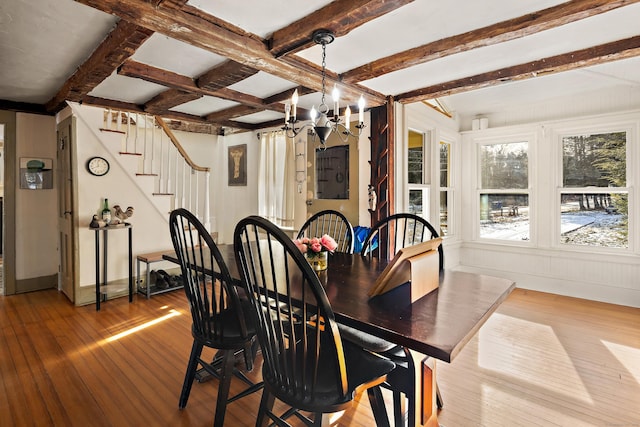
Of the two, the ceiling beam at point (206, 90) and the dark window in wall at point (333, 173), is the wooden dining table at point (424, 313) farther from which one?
the dark window in wall at point (333, 173)

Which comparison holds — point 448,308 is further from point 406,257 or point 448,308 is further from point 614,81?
point 614,81

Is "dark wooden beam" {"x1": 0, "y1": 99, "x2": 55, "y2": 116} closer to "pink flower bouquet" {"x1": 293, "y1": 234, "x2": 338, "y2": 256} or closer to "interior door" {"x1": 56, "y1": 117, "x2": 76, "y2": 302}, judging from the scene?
"interior door" {"x1": 56, "y1": 117, "x2": 76, "y2": 302}

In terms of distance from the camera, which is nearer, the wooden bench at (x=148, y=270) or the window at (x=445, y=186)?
the wooden bench at (x=148, y=270)

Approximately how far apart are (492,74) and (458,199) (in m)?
2.23

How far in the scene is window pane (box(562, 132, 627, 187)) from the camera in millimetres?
3943

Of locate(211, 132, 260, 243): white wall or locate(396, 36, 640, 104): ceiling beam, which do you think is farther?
locate(211, 132, 260, 243): white wall

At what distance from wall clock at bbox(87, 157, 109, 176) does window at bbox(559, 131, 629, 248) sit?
547 cm

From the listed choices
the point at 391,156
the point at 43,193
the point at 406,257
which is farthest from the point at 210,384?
the point at 43,193

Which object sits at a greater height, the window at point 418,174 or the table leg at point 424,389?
the window at point 418,174

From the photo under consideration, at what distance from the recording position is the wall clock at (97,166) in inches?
151

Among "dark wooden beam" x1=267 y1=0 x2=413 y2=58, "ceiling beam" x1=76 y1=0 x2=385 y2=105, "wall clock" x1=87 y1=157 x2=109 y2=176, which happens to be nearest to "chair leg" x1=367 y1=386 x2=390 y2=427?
"dark wooden beam" x1=267 y1=0 x2=413 y2=58

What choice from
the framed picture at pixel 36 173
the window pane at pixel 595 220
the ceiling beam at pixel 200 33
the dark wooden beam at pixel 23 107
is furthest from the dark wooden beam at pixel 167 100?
the window pane at pixel 595 220

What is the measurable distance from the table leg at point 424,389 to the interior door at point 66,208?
155 inches

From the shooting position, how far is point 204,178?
5230 millimetres
